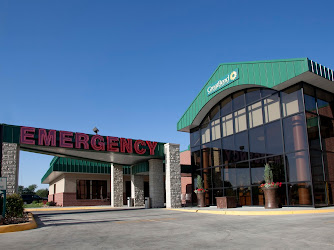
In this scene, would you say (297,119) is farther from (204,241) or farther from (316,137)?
(204,241)

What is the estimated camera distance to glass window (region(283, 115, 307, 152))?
19344 millimetres

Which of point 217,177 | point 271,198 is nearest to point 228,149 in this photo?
point 217,177

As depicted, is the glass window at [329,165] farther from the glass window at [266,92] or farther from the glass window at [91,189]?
the glass window at [91,189]

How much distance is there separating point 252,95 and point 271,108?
2376mm

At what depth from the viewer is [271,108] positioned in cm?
2186

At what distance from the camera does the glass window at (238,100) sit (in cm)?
2472

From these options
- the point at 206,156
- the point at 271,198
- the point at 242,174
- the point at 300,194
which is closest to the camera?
the point at 271,198

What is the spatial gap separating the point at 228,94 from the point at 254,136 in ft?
16.1

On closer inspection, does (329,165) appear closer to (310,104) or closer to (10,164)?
(310,104)

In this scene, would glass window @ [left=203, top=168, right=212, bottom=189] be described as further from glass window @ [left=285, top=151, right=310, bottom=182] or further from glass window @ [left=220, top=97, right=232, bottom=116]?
glass window @ [left=285, top=151, right=310, bottom=182]

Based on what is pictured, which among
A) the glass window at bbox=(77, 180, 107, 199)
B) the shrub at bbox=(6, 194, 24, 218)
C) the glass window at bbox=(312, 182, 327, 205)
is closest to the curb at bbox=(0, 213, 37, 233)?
the shrub at bbox=(6, 194, 24, 218)

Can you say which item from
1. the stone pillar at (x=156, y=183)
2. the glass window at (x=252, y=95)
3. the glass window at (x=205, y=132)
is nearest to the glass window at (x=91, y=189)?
the stone pillar at (x=156, y=183)

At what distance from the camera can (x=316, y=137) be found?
64.7 ft

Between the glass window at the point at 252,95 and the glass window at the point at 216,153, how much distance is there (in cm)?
469
